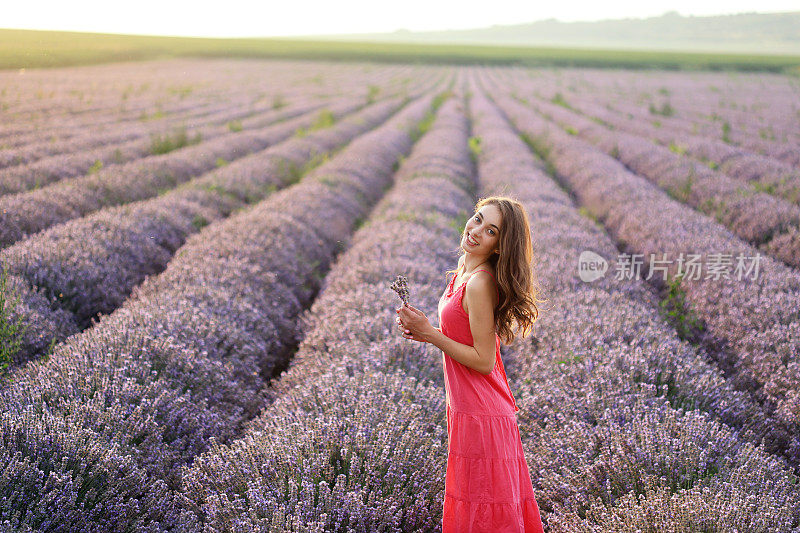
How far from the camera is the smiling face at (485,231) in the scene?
5.99 feet

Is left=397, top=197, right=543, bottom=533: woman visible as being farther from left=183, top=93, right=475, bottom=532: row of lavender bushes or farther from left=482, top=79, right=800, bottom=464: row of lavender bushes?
left=482, top=79, right=800, bottom=464: row of lavender bushes

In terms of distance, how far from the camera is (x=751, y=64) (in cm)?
5275

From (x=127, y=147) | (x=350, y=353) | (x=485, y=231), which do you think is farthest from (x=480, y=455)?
(x=127, y=147)

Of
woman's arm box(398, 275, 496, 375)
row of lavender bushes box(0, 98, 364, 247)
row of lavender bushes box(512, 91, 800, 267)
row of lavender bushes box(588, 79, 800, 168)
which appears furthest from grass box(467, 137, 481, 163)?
woman's arm box(398, 275, 496, 375)

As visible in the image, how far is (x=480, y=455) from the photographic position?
1.83m

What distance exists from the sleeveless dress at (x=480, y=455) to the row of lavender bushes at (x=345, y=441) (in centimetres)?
32

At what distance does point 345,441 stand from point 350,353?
0.96m

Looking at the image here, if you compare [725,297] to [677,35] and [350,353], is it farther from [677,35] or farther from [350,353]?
[677,35]

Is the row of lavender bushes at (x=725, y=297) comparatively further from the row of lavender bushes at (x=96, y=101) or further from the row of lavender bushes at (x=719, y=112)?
the row of lavender bushes at (x=96, y=101)

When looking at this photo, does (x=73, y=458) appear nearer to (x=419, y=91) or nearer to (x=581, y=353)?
(x=581, y=353)

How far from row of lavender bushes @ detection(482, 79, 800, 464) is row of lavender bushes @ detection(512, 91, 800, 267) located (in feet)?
1.87

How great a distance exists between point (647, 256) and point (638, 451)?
150 inches

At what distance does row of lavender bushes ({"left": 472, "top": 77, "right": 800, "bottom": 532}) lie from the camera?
1.92m

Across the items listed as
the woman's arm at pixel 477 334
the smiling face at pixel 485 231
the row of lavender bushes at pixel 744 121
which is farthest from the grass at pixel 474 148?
the woman's arm at pixel 477 334
